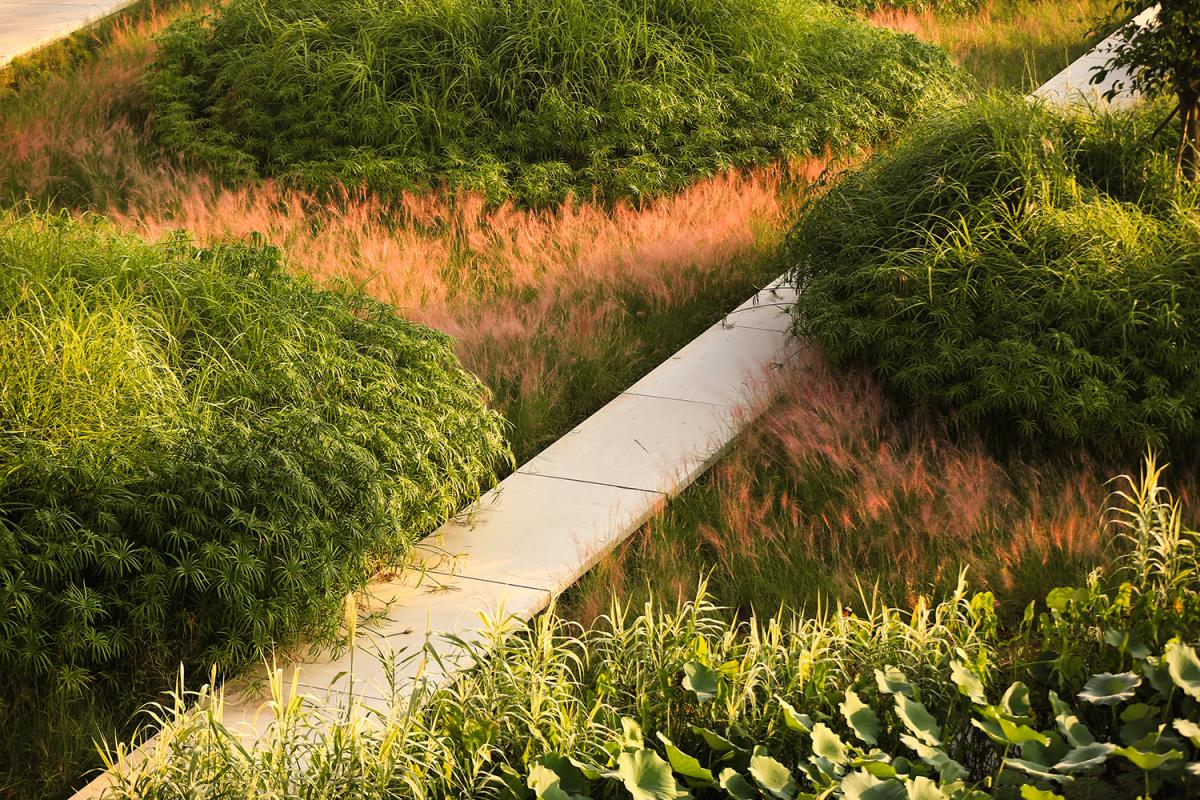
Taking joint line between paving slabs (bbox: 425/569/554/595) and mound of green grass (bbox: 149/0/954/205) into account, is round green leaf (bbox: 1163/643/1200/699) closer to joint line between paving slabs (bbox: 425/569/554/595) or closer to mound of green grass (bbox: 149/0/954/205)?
joint line between paving slabs (bbox: 425/569/554/595)

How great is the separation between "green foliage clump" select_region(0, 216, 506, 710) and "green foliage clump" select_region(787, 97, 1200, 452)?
2.20m

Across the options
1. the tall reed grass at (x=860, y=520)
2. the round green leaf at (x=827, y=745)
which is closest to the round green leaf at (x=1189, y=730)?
the round green leaf at (x=827, y=745)

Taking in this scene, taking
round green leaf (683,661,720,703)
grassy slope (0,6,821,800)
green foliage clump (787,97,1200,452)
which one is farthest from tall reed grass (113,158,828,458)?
round green leaf (683,661,720,703)

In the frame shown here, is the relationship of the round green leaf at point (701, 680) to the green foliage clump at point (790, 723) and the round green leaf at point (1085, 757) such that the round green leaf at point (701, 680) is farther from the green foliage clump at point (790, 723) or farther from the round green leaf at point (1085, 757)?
the round green leaf at point (1085, 757)

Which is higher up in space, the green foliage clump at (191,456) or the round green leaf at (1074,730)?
the green foliage clump at (191,456)

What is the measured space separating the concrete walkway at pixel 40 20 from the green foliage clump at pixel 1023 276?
33.9ft

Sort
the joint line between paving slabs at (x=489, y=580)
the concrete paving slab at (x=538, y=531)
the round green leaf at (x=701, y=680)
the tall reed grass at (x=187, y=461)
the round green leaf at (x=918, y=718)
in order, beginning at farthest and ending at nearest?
the concrete paving slab at (x=538, y=531)
the joint line between paving slabs at (x=489, y=580)
the tall reed grass at (x=187, y=461)
the round green leaf at (x=701, y=680)
the round green leaf at (x=918, y=718)

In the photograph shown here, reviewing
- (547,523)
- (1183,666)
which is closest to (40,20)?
(547,523)

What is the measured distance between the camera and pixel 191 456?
4.81 meters

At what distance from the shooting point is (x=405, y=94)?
10.9 m

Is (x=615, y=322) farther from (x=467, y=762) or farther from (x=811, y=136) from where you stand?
(x=467, y=762)

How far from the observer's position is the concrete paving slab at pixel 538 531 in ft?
17.7

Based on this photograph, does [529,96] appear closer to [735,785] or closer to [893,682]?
[893,682]

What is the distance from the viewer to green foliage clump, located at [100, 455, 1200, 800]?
11.2 ft
